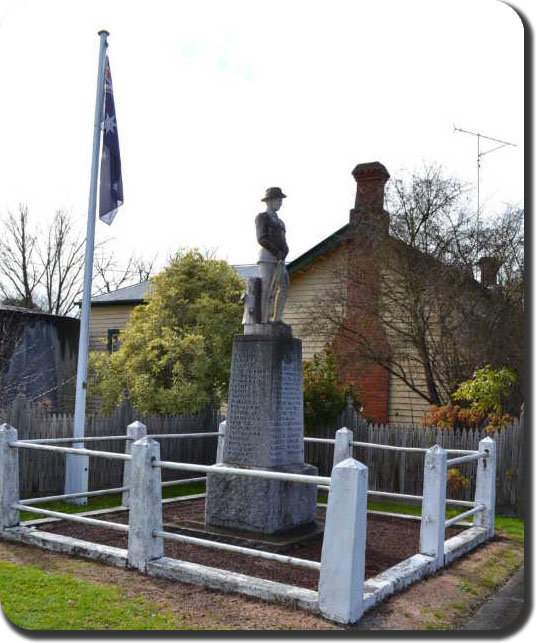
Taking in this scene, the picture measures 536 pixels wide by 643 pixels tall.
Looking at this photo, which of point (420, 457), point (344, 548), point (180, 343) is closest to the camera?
point (344, 548)

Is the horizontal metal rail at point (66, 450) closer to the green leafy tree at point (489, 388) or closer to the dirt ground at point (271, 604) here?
the dirt ground at point (271, 604)

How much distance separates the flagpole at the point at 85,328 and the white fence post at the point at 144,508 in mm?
4284

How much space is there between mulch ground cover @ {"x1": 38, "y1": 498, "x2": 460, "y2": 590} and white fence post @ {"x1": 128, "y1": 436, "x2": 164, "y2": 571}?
547mm

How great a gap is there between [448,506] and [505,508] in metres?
0.96

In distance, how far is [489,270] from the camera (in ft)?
44.0

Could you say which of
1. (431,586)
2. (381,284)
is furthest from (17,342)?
(431,586)

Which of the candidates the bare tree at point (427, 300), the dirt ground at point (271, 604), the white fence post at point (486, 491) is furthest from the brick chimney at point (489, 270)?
the dirt ground at point (271, 604)

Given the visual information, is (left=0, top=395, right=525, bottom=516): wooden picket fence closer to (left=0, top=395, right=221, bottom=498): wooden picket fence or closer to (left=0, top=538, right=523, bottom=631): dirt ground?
(left=0, top=395, right=221, bottom=498): wooden picket fence

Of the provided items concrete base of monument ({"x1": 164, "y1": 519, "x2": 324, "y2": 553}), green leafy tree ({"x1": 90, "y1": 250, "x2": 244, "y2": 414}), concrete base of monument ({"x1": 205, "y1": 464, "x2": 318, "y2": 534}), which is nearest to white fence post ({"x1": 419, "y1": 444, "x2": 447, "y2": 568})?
concrete base of monument ({"x1": 164, "y1": 519, "x2": 324, "y2": 553})

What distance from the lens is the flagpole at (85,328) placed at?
35.8 feet

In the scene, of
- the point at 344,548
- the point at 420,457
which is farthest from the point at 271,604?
the point at 420,457

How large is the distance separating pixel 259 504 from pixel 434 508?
1.99 meters

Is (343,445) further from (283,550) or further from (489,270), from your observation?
(489,270)

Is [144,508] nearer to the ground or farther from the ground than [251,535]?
farther from the ground
